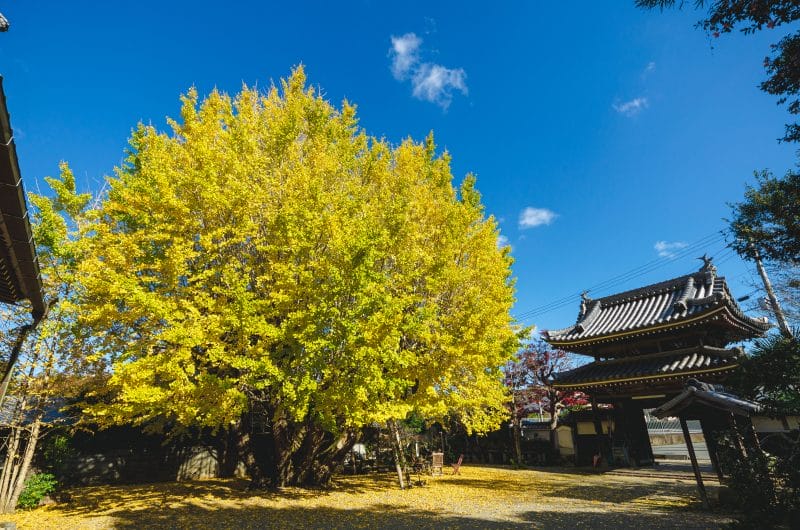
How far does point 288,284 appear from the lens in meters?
8.73

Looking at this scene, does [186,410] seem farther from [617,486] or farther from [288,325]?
[617,486]

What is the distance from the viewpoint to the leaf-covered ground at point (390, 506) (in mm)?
8234

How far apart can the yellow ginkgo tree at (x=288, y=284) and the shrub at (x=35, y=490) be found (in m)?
2.81

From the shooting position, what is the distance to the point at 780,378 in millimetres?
5977

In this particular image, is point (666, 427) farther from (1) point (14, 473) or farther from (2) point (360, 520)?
(1) point (14, 473)

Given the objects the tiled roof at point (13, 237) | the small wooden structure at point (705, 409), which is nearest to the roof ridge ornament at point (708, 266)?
the small wooden structure at point (705, 409)

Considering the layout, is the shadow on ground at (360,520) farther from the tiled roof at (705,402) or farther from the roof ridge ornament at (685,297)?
the roof ridge ornament at (685,297)

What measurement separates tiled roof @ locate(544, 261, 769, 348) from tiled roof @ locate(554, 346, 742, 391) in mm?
1183

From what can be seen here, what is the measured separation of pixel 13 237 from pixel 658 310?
20975 mm

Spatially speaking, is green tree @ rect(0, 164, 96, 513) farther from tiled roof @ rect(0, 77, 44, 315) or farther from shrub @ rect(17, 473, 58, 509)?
tiled roof @ rect(0, 77, 44, 315)

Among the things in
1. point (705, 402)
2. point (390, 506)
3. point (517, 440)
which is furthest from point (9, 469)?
point (517, 440)

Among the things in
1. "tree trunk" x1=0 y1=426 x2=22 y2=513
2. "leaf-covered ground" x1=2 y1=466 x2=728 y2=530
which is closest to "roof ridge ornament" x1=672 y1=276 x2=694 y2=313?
"leaf-covered ground" x1=2 y1=466 x2=728 y2=530

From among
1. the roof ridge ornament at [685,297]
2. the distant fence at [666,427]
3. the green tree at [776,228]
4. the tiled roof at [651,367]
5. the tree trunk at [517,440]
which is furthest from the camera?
the distant fence at [666,427]

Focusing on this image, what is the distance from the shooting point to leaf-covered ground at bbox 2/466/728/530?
27.0ft
